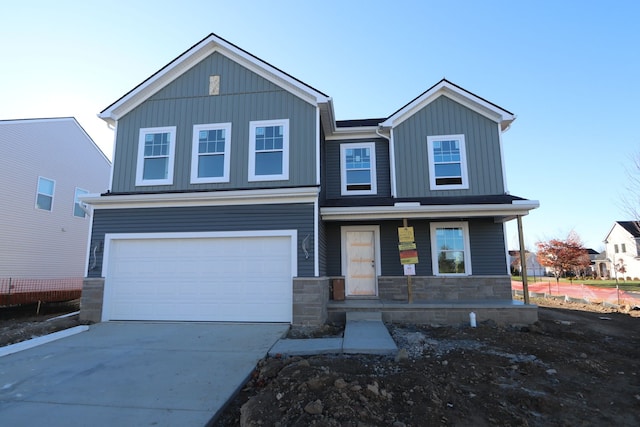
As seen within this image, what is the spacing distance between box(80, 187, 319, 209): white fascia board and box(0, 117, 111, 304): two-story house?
531 cm

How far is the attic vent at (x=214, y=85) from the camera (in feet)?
32.2

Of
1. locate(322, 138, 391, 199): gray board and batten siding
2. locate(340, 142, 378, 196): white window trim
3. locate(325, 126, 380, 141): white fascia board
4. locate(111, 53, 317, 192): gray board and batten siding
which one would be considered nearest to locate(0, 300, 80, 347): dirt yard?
locate(111, 53, 317, 192): gray board and batten siding

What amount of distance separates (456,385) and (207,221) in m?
6.72

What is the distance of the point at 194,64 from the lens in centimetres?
1003

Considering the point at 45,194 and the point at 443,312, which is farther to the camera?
the point at 45,194

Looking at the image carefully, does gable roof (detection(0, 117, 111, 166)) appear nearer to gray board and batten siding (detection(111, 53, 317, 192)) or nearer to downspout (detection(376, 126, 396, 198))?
gray board and batten siding (detection(111, 53, 317, 192))

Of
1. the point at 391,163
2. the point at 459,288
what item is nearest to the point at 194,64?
the point at 391,163

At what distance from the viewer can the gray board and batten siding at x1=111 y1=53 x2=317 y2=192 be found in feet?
30.0

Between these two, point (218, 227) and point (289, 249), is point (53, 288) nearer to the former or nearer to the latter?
point (218, 227)

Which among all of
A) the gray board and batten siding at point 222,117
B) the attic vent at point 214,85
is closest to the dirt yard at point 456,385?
the gray board and batten siding at point 222,117

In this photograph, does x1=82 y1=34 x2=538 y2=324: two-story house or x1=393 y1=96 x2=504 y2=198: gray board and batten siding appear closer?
x1=82 y1=34 x2=538 y2=324: two-story house

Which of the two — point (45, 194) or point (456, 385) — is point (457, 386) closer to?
point (456, 385)

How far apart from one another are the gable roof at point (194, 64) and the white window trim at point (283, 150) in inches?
39.4

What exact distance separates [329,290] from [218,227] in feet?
12.2
